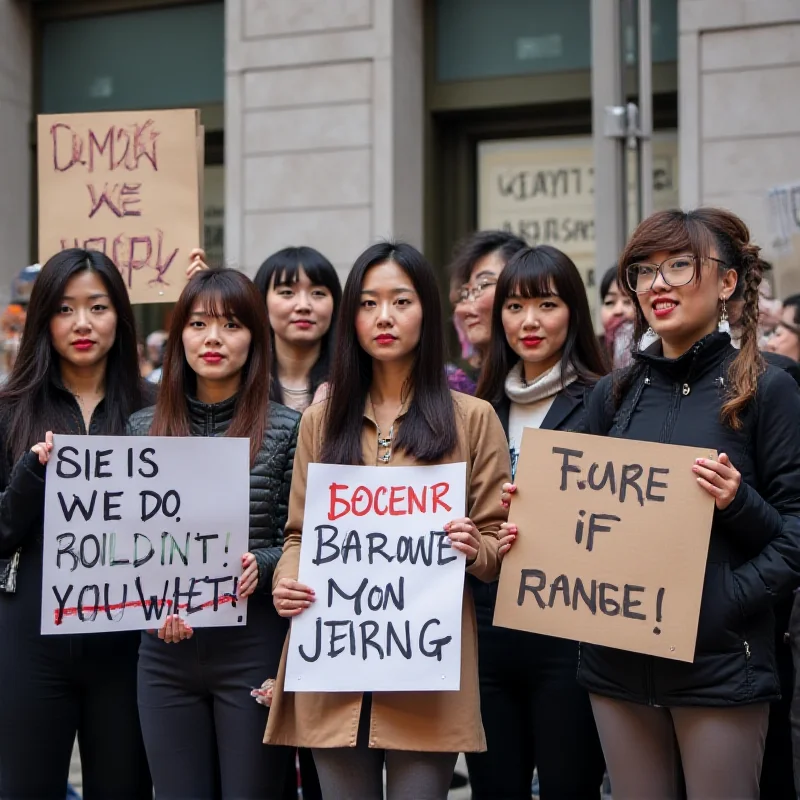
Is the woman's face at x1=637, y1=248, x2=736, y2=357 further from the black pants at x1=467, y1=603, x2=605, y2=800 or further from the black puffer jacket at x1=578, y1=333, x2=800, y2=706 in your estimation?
the black pants at x1=467, y1=603, x2=605, y2=800

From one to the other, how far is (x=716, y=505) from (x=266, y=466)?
1309 millimetres

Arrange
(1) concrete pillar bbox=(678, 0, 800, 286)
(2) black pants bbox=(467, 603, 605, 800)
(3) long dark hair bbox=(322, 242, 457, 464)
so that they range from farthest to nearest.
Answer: (1) concrete pillar bbox=(678, 0, 800, 286) < (2) black pants bbox=(467, 603, 605, 800) < (3) long dark hair bbox=(322, 242, 457, 464)

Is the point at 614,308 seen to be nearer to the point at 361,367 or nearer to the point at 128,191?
the point at 361,367

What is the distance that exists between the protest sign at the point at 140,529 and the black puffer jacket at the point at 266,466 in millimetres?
75

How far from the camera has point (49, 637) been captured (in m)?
3.55

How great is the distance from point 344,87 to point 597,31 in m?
2.49

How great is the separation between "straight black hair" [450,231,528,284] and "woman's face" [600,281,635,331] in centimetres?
53

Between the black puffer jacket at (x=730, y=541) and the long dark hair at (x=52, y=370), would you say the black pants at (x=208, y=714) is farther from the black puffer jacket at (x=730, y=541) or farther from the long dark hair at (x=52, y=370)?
the black puffer jacket at (x=730, y=541)

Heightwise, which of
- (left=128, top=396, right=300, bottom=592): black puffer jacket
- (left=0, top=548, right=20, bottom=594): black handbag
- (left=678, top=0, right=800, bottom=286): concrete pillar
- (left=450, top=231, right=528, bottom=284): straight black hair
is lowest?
(left=0, top=548, right=20, bottom=594): black handbag

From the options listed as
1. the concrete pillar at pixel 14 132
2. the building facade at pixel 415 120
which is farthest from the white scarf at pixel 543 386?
the concrete pillar at pixel 14 132

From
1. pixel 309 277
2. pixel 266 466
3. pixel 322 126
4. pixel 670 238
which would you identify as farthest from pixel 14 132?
pixel 670 238

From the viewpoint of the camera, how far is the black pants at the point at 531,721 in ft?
11.4

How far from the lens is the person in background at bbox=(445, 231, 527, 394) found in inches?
175

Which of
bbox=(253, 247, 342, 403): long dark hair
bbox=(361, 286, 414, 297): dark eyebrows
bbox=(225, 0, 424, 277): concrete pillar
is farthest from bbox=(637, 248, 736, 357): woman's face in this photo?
bbox=(225, 0, 424, 277): concrete pillar
